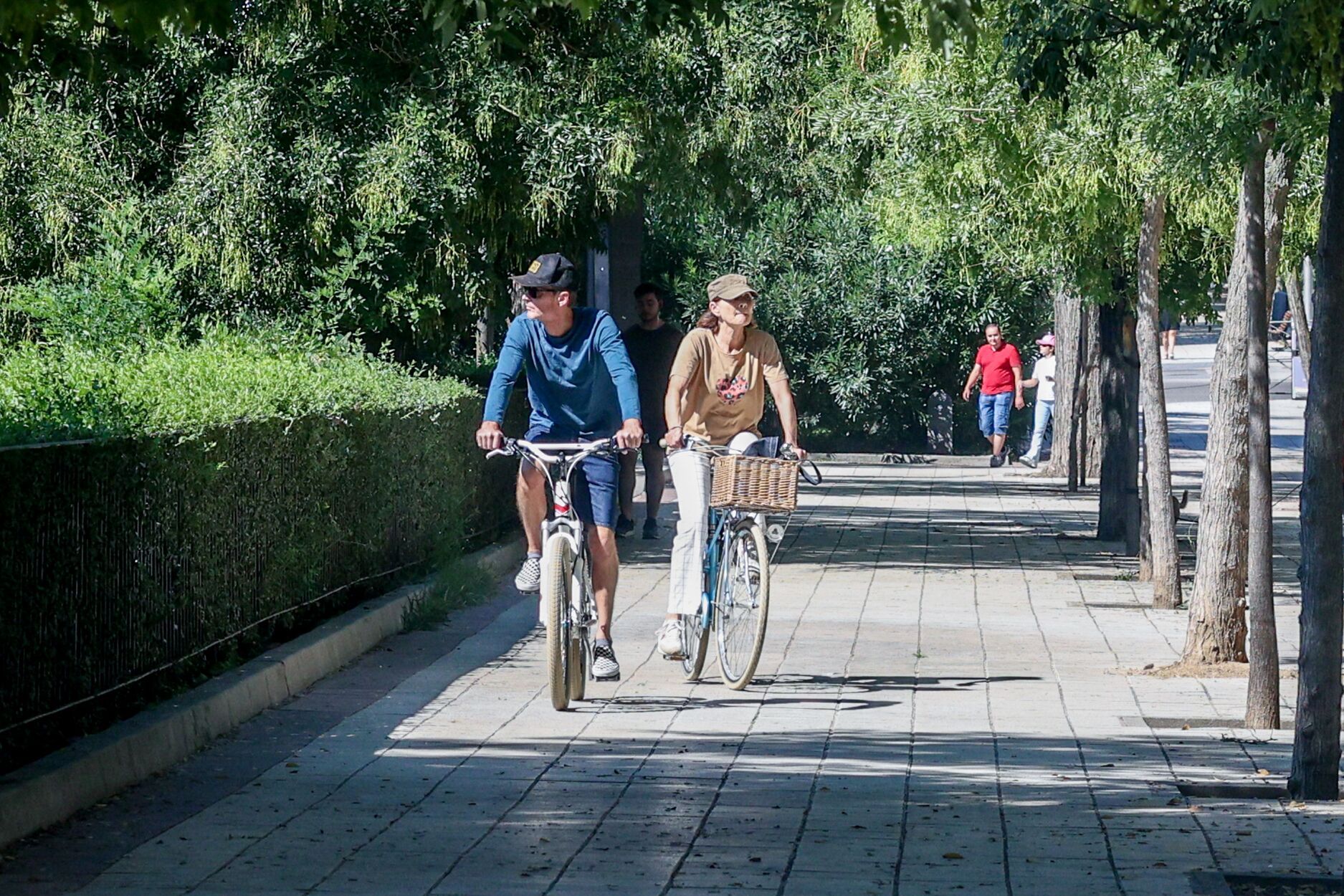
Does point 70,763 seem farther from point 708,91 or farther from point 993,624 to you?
point 708,91

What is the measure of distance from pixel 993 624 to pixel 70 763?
7.10m

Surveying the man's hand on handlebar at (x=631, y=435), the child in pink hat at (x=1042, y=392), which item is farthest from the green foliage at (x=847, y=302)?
the man's hand on handlebar at (x=631, y=435)

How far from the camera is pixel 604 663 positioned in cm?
989

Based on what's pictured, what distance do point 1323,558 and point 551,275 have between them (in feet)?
12.0

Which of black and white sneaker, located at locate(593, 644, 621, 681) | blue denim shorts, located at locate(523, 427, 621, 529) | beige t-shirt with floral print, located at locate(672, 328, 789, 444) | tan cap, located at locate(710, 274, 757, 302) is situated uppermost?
tan cap, located at locate(710, 274, 757, 302)

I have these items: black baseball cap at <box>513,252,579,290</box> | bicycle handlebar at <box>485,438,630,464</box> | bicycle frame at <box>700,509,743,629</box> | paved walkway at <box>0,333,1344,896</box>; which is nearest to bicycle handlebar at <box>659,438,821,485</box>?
bicycle frame at <box>700,509,743,629</box>

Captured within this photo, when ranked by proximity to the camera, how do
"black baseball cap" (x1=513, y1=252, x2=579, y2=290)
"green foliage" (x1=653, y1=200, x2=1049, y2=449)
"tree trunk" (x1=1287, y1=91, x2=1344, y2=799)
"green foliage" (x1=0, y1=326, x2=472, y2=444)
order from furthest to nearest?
"green foliage" (x1=653, y1=200, x2=1049, y2=449), "black baseball cap" (x1=513, y1=252, x2=579, y2=290), "green foliage" (x1=0, y1=326, x2=472, y2=444), "tree trunk" (x1=1287, y1=91, x2=1344, y2=799)

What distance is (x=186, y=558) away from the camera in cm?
866

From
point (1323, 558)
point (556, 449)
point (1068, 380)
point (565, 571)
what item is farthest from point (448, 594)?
point (1068, 380)

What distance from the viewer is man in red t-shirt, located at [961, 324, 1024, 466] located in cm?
3052

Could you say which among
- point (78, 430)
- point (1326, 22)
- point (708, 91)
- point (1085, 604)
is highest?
point (708, 91)

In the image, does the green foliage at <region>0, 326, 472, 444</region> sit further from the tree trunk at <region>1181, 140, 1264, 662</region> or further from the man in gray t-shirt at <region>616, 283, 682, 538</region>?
the tree trunk at <region>1181, 140, 1264, 662</region>

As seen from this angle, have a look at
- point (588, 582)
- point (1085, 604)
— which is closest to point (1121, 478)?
point (1085, 604)

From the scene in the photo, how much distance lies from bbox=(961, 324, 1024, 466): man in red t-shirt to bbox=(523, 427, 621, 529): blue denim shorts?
21.4 m
